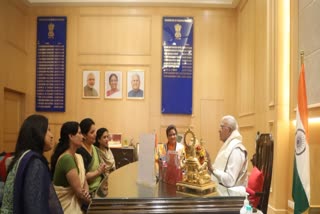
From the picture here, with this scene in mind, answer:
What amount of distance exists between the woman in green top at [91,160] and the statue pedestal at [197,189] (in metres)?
1.36

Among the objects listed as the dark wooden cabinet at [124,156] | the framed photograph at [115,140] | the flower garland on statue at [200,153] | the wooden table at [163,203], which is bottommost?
the dark wooden cabinet at [124,156]

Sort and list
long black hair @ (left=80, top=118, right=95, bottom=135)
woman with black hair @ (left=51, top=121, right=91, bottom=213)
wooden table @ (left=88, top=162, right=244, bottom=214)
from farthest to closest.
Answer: long black hair @ (left=80, top=118, right=95, bottom=135), woman with black hair @ (left=51, top=121, right=91, bottom=213), wooden table @ (left=88, top=162, right=244, bottom=214)

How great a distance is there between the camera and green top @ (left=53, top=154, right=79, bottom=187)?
7.96 ft

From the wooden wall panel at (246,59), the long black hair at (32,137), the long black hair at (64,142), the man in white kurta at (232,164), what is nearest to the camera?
the long black hair at (32,137)

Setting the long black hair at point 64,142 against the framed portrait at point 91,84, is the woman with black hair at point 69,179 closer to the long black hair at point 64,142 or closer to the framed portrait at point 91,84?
the long black hair at point 64,142

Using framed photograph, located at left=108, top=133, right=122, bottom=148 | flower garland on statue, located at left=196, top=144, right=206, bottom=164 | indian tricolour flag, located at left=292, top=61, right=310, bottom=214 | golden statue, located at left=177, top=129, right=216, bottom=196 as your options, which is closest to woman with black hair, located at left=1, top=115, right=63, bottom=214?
golden statue, located at left=177, top=129, right=216, bottom=196

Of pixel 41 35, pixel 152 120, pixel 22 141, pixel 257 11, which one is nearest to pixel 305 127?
pixel 22 141

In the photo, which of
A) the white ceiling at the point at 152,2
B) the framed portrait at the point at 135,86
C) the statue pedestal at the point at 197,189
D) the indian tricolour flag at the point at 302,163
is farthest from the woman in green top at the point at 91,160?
the white ceiling at the point at 152,2

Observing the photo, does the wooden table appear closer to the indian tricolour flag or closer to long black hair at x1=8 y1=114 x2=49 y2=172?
long black hair at x1=8 y1=114 x2=49 y2=172

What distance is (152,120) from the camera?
6.92 m

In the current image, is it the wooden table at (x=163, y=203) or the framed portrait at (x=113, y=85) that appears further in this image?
the framed portrait at (x=113, y=85)

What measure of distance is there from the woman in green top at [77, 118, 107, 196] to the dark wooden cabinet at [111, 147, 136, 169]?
2949 mm

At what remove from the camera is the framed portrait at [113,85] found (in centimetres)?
694

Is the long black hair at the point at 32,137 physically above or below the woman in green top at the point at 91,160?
above
